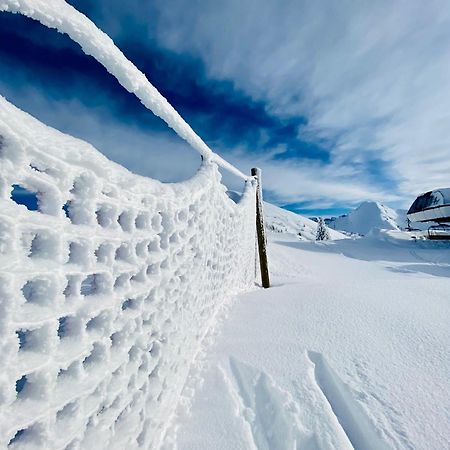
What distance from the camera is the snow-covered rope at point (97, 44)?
0.82m

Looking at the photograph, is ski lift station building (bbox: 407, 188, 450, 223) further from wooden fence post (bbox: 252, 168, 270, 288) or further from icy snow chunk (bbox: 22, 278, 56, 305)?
icy snow chunk (bbox: 22, 278, 56, 305)

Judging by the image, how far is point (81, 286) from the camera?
3.66 feet

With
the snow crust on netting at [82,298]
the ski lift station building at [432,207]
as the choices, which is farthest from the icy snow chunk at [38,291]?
the ski lift station building at [432,207]

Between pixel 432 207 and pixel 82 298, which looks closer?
pixel 82 298

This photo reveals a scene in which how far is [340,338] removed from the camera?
2.28 metres

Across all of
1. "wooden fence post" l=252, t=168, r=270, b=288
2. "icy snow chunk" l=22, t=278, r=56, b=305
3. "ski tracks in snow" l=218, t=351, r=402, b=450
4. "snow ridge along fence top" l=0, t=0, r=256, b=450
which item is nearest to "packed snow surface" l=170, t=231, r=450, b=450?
"ski tracks in snow" l=218, t=351, r=402, b=450

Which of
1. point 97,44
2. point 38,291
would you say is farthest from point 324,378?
point 97,44

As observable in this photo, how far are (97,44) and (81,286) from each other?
934 mm

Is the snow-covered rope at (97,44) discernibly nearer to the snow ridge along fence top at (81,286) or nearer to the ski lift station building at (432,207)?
the snow ridge along fence top at (81,286)

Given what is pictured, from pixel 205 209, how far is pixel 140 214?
1194mm

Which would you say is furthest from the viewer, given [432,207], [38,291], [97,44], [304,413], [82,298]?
[432,207]

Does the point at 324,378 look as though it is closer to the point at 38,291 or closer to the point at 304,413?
the point at 304,413

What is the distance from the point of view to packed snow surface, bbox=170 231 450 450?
4.71 feet

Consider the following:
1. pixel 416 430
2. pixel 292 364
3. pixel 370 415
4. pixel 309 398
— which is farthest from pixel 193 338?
pixel 416 430
